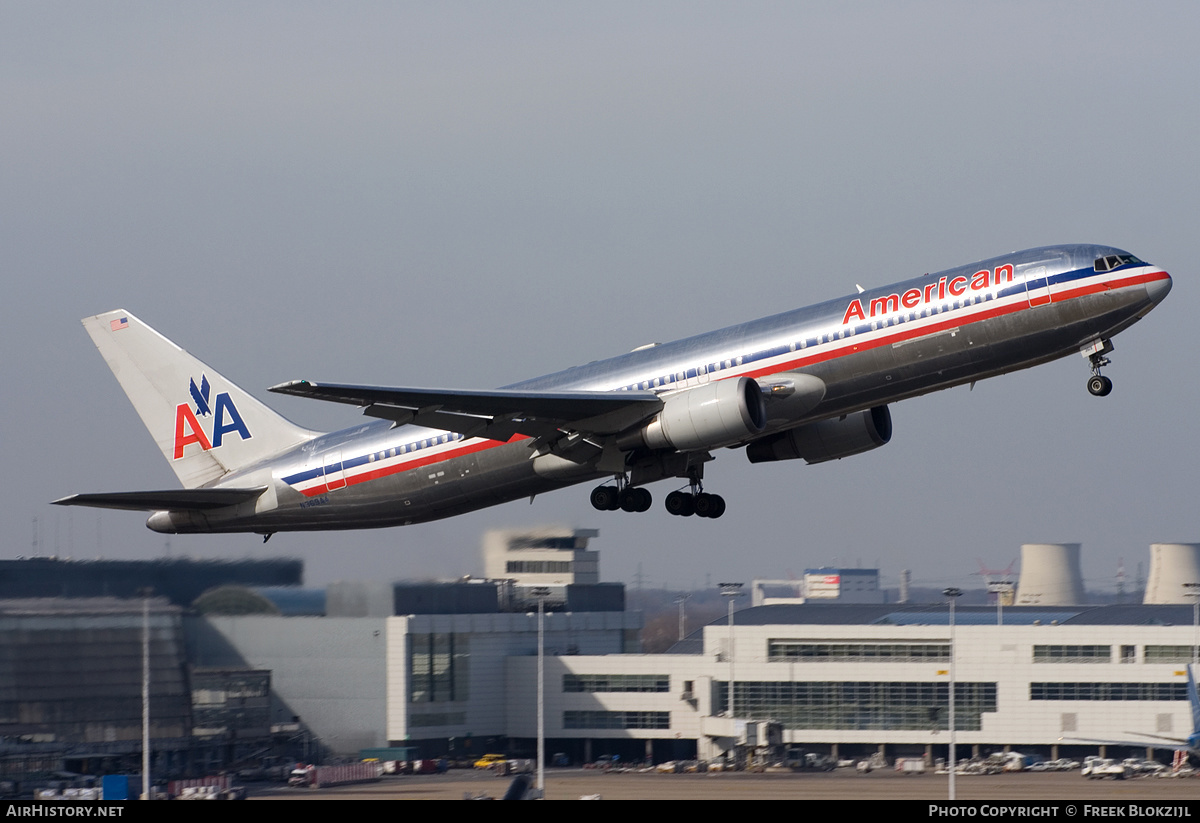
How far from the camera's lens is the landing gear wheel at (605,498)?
39.8 meters

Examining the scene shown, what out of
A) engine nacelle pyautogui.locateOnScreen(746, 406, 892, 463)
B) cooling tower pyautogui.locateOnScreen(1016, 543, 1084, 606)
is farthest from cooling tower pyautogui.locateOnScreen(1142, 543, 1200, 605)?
engine nacelle pyautogui.locateOnScreen(746, 406, 892, 463)

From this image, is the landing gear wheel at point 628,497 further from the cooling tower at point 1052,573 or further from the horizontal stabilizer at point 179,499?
the cooling tower at point 1052,573

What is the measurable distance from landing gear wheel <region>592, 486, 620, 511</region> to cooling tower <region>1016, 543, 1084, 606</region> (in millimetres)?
94561

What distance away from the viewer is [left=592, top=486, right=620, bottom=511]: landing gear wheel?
39.8 metres

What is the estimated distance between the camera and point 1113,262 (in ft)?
110

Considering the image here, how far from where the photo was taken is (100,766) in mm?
47781

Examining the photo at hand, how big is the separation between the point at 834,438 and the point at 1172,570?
8139 centimetres

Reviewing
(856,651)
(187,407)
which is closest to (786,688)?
(856,651)

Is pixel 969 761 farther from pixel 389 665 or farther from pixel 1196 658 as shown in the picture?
pixel 389 665

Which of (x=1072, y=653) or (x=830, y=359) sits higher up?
(x=830, y=359)

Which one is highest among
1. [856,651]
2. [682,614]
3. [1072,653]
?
[682,614]

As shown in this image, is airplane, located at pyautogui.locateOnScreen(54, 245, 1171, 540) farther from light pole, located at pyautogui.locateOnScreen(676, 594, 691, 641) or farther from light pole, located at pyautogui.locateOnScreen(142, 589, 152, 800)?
light pole, located at pyautogui.locateOnScreen(676, 594, 691, 641)

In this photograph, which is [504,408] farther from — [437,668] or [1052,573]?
[1052,573]

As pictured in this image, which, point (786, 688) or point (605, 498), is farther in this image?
point (786, 688)
